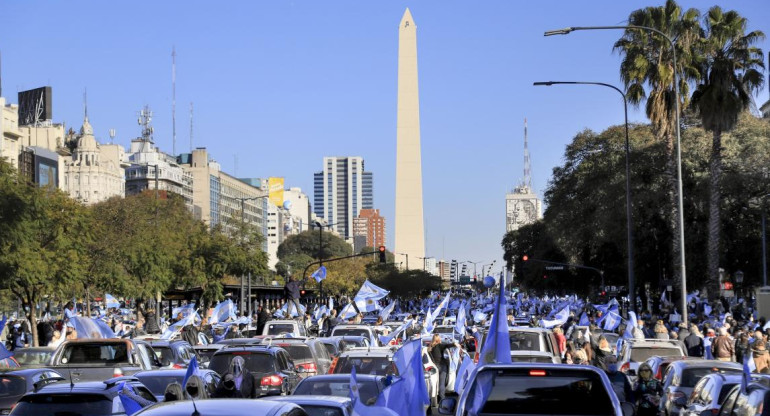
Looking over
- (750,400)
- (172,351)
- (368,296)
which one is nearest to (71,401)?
(750,400)

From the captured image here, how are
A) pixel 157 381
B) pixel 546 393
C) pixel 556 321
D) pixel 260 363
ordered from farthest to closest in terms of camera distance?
pixel 556 321
pixel 260 363
pixel 157 381
pixel 546 393

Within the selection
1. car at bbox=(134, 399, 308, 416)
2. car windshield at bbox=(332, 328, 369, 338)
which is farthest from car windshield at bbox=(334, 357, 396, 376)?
car windshield at bbox=(332, 328, 369, 338)

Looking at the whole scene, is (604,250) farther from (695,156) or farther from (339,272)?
(339,272)

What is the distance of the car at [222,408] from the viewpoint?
7.26 metres

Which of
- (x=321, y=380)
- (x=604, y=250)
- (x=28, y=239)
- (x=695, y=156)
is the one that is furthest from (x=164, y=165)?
(x=321, y=380)

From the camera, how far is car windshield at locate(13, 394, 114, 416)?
11.5 meters

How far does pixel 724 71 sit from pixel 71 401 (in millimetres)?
36603

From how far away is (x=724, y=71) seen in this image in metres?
44.3

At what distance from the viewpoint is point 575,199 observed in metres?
70.1

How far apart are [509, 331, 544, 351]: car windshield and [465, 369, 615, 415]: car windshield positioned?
12.1 m

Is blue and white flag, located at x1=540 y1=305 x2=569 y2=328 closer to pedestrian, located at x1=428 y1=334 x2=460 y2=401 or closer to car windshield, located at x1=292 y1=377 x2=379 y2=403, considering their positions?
pedestrian, located at x1=428 y1=334 x2=460 y2=401

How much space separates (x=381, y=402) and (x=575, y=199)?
58660 millimetres

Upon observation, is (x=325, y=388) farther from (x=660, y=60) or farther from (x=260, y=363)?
(x=660, y=60)

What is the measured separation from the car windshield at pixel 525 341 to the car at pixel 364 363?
4163 millimetres
